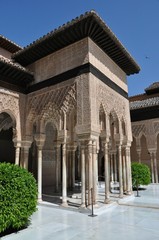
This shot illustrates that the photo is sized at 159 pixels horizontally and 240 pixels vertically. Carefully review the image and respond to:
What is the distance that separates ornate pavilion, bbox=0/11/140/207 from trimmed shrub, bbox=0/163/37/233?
2.10 m

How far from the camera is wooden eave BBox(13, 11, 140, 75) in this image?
22.3ft

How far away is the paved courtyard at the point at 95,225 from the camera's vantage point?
4.26 metres

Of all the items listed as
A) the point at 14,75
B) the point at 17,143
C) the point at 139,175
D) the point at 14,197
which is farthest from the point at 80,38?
the point at 139,175

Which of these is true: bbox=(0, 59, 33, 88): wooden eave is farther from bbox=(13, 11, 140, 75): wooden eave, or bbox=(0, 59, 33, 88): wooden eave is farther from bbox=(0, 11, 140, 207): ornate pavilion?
bbox=(13, 11, 140, 75): wooden eave

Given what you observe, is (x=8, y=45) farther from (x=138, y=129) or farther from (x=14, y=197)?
(x=138, y=129)

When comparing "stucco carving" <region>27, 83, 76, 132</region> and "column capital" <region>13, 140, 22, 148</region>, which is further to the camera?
"column capital" <region>13, 140, 22, 148</region>

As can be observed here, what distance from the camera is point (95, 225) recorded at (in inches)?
197

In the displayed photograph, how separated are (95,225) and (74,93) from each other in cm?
418

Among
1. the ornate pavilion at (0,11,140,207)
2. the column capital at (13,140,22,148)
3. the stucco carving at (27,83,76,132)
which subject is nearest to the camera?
the ornate pavilion at (0,11,140,207)

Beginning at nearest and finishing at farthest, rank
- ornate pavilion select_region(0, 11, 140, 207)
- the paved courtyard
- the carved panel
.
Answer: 1. the paved courtyard
2. ornate pavilion select_region(0, 11, 140, 207)
3. the carved panel

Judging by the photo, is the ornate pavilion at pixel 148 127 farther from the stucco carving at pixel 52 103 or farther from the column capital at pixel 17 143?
the column capital at pixel 17 143

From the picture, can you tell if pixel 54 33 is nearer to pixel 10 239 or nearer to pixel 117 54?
pixel 117 54

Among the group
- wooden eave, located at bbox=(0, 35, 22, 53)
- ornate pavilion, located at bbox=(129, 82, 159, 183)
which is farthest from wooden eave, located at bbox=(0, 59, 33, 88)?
ornate pavilion, located at bbox=(129, 82, 159, 183)

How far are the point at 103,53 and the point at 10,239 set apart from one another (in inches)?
273
